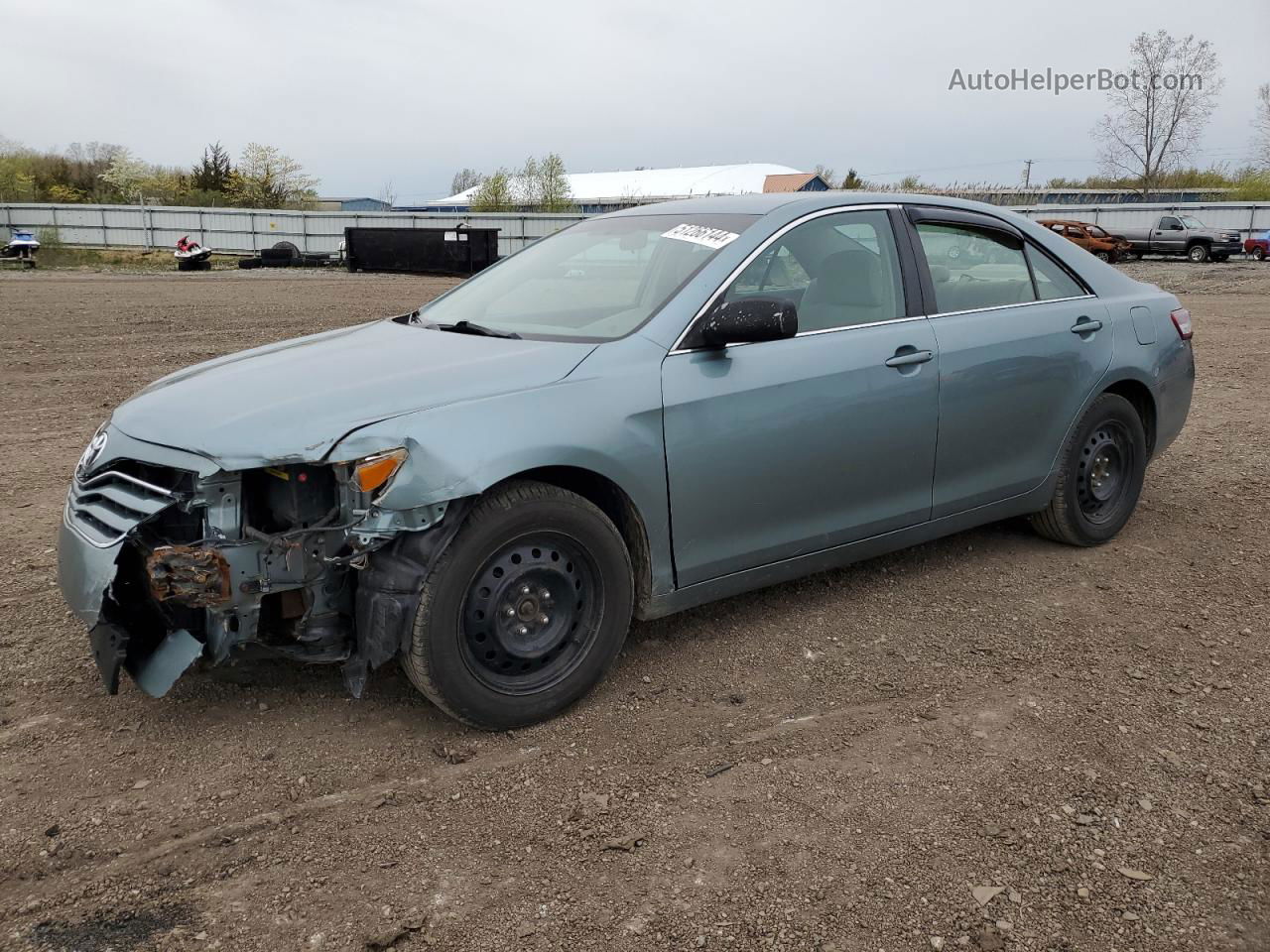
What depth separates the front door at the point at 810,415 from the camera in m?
3.50

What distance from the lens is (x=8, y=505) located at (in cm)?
554

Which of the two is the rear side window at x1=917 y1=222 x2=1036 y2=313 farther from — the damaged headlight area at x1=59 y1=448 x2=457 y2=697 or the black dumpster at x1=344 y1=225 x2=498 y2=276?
the black dumpster at x1=344 y1=225 x2=498 y2=276

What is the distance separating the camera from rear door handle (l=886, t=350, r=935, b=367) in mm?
3969

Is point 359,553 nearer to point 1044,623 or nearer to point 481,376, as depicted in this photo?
point 481,376

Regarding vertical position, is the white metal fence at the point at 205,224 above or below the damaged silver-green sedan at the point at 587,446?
above

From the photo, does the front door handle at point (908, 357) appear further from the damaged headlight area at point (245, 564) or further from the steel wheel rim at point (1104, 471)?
the damaged headlight area at point (245, 564)

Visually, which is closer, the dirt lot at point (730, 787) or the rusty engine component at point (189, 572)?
the dirt lot at point (730, 787)

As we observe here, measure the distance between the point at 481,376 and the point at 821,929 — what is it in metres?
1.85

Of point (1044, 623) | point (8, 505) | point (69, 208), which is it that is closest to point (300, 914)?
point (1044, 623)

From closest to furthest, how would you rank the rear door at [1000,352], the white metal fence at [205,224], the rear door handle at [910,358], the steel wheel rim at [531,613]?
the steel wheel rim at [531,613], the rear door handle at [910,358], the rear door at [1000,352], the white metal fence at [205,224]

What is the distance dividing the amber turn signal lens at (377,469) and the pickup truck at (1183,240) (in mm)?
35657

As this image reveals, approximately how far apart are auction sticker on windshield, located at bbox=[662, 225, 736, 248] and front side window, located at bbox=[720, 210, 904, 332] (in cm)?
15

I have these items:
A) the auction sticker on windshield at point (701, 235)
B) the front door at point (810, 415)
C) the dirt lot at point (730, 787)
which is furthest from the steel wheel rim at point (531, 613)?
the auction sticker on windshield at point (701, 235)

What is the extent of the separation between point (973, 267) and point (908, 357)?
76cm
